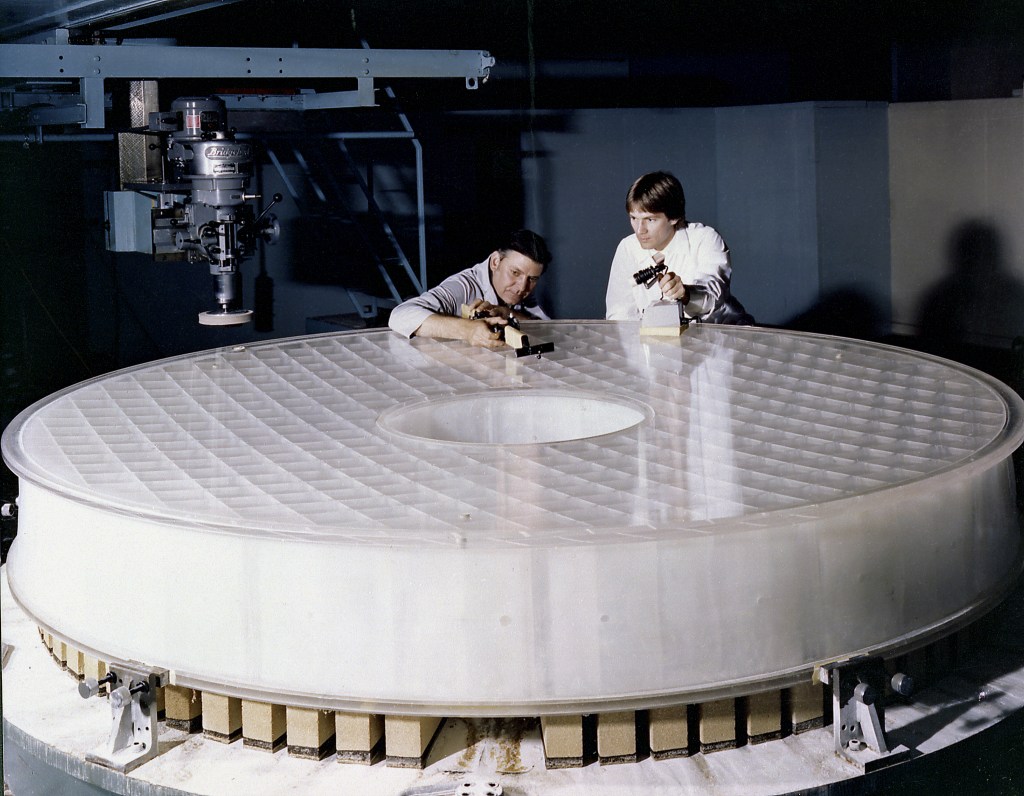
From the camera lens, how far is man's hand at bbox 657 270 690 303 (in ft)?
8.25

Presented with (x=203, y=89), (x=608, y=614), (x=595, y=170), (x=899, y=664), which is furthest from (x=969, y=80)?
(x=608, y=614)

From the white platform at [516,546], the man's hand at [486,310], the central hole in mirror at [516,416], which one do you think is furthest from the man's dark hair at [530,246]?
the white platform at [516,546]

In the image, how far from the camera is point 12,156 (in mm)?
3498

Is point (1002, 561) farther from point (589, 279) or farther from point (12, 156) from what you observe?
point (589, 279)

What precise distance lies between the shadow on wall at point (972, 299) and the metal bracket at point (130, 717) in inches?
139

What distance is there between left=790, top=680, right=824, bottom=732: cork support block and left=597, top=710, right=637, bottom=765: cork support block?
195 millimetres

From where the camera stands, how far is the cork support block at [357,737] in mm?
1355

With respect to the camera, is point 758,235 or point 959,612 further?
point 758,235

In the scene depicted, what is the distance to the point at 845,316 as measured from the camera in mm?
4809

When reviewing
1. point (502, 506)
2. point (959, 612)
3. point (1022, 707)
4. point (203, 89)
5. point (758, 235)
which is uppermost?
point (203, 89)

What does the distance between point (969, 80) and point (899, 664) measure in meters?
3.67

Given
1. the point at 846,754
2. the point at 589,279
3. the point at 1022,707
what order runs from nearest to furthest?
the point at 846,754
the point at 1022,707
the point at 589,279

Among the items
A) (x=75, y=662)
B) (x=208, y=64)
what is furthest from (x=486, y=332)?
(x=75, y=662)

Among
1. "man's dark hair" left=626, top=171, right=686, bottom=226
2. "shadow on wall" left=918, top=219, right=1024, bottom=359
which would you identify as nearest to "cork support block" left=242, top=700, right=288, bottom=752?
"man's dark hair" left=626, top=171, right=686, bottom=226
